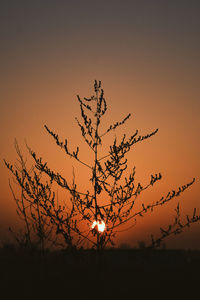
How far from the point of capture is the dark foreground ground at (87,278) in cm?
734

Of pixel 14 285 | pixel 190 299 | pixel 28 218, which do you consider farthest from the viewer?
pixel 14 285

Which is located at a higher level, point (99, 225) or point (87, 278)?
point (99, 225)

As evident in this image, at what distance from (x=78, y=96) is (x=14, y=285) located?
8.49 m

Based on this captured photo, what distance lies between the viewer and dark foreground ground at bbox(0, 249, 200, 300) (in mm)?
7340

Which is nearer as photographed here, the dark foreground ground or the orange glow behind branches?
the orange glow behind branches

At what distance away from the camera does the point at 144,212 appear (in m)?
7.60

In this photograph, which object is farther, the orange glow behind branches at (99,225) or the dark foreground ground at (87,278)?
the dark foreground ground at (87,278)

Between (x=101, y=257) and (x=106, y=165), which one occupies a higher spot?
(x=106, y=165)

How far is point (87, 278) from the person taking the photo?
803cm

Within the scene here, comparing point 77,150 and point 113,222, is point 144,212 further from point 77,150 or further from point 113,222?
point 77,150

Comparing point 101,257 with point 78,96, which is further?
point 78,96

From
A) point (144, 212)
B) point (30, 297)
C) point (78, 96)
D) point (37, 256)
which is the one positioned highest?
point (78, 96)

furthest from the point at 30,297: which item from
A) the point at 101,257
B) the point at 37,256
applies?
the point at 101,257

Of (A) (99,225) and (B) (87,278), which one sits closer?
(A) (99,225)
